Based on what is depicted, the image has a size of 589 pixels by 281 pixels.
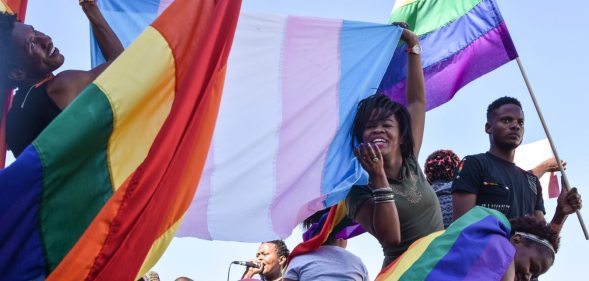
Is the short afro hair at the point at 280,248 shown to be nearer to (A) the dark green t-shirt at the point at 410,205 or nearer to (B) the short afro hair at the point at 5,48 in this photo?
(A) the dark green t-shirt at the point at 410,205

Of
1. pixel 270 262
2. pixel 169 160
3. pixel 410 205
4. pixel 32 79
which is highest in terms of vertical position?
pixel 32 79

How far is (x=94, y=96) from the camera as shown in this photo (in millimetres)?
4020

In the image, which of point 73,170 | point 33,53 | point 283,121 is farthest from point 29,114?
point 283,121

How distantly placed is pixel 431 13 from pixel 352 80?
147 centimetres

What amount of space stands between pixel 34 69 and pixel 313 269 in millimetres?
1771

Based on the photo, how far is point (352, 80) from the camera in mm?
5355

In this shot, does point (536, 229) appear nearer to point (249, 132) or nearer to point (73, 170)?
point (249, 132)

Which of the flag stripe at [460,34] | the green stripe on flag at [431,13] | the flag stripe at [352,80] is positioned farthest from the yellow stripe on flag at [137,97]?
the green stripe on flag at [431,13]

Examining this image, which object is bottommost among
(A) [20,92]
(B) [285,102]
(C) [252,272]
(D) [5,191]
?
(C) [252,272]

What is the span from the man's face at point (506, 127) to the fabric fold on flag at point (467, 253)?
140cm

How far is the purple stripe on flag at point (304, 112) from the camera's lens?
4.99 metres

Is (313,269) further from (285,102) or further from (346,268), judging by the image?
(285,102)

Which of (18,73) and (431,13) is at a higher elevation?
(18,73)

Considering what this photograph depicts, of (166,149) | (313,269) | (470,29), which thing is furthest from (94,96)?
(470,29)
